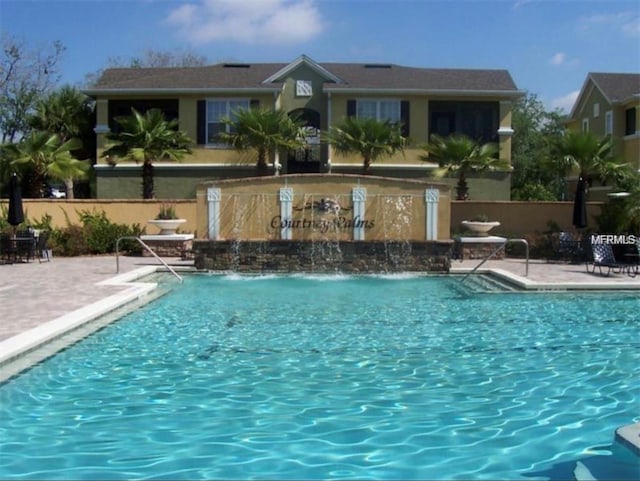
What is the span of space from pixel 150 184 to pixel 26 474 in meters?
23.2

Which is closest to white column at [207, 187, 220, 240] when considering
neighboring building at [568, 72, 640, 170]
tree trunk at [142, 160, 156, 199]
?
tree trunk at [142, 160, 156, 199]

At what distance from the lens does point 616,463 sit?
19.0ft

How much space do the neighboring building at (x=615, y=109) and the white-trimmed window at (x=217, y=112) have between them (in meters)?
16.7

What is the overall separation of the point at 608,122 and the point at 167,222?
2369 cm

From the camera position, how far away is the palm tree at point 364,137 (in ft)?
91.8

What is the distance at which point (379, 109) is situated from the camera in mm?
31234

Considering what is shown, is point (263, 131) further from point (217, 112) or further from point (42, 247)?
point (42, 247)

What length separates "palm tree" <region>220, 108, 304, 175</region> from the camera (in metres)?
28.0

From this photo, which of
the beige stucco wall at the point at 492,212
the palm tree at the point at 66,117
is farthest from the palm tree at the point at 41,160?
the palm tree at the point at 66,117

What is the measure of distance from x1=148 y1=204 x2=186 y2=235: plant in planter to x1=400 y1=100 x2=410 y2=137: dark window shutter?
11.0m

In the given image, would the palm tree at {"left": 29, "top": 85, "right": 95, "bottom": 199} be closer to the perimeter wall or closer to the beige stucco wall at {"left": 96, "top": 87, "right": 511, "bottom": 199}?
the beige stucco wall at {"left": 96, "top": 87, "right": 511, "bottom": 199}

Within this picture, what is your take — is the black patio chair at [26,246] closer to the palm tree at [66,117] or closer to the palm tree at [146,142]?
the palm tree at [146,142]

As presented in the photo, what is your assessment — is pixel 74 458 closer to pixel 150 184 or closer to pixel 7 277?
pixel 7 277

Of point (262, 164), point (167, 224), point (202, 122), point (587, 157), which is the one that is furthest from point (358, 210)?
point (202, 122)
